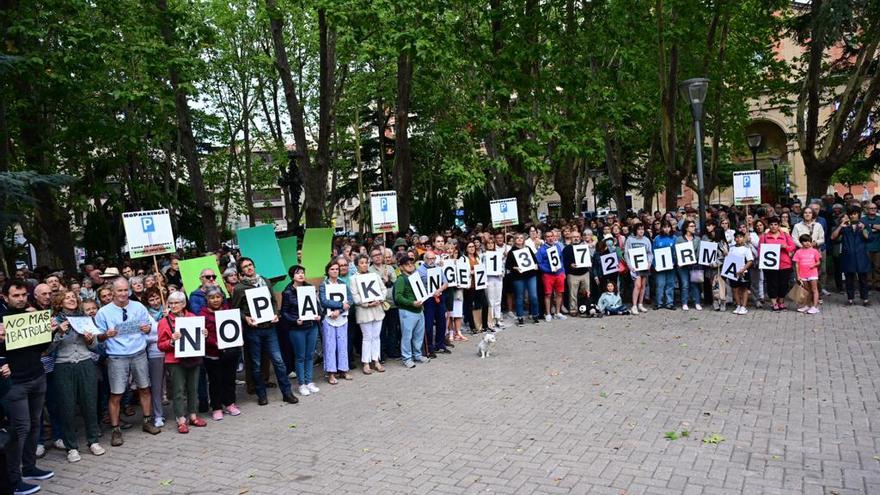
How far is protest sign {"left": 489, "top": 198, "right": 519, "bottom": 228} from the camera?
60.1 feet

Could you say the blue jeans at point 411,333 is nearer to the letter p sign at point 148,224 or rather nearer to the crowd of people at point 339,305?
the crowd of people at point 339,305

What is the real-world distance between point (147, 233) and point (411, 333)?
4.83m

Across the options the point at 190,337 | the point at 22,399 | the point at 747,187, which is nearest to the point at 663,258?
the point at 747,187

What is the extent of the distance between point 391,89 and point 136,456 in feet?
70.3

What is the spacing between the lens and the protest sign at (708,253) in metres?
15.1

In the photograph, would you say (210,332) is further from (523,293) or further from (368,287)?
(523,293)

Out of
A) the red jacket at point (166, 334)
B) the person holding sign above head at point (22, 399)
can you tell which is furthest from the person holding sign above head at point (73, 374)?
the red jacket at point (166, 334)

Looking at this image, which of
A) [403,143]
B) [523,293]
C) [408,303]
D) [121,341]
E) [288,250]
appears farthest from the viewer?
[403,143]

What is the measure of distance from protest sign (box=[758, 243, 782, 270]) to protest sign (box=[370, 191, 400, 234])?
311 inches

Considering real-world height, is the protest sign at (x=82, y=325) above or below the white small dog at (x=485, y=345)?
above

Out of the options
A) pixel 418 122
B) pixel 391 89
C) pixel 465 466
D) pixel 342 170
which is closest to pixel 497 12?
pixel 391 89

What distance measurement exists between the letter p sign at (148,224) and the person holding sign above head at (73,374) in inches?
145

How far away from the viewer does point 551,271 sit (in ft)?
50.1

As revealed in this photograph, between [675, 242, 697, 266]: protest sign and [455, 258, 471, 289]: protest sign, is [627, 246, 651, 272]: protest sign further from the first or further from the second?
[455, 258, 471, 289]: protest sign
